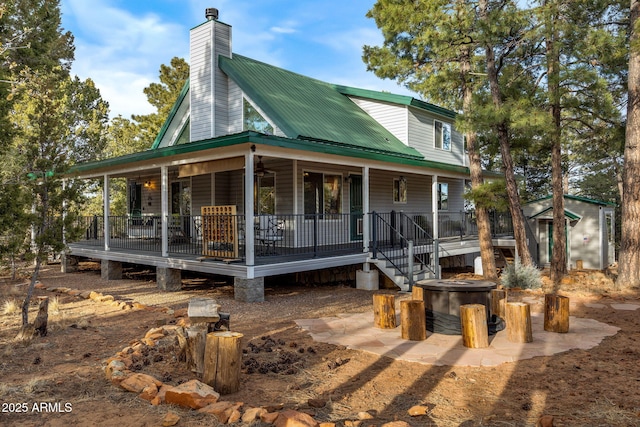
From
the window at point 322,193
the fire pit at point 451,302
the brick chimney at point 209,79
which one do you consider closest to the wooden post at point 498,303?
the fire pit at point 451,302

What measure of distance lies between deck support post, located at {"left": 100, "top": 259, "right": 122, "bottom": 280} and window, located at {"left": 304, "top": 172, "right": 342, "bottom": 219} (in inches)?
228

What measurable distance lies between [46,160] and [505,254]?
17052 millimetres

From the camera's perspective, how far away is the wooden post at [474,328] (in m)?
5.77

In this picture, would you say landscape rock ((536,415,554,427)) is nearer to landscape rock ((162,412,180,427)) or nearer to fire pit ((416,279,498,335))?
landscape rock ((162,412,180,427))

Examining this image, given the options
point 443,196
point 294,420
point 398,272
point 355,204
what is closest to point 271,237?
point 398,272

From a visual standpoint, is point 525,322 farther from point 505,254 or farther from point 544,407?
point 505,254

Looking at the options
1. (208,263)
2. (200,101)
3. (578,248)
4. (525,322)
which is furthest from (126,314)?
(578,248)

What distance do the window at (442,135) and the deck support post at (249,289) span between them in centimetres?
1146

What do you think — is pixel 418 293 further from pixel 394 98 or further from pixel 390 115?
pixel 390 115

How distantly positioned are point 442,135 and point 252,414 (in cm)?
1670

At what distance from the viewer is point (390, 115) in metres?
17.2

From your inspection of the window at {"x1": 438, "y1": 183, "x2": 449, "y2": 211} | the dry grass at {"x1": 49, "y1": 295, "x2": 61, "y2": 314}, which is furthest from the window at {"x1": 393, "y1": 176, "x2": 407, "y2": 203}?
the dry grass at {"x1": 49, "y1": 295, "x2": 61, "y2": 314}

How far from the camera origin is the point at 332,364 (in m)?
5.12

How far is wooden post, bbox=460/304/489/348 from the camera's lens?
577 centimetres
